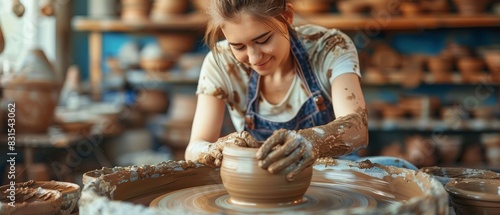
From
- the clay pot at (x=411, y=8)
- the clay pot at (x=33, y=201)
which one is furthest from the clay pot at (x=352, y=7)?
the clay pot at (x=33, y=201)

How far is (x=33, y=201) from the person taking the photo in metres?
1.72

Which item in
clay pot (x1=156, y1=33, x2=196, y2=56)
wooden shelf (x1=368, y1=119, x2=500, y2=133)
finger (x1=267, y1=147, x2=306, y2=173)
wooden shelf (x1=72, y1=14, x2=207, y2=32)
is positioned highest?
finger (x1=267, y1=147, x2=306, y2=173)

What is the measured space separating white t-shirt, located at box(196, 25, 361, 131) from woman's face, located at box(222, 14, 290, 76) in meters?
0.30

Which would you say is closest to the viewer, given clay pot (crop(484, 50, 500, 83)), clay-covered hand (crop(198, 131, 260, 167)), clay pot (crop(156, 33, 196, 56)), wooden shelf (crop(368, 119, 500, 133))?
clay-covered hand (crop(198, 131, 260, 167))

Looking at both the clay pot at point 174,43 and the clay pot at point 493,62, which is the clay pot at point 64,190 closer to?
the clay pot at point 174,43

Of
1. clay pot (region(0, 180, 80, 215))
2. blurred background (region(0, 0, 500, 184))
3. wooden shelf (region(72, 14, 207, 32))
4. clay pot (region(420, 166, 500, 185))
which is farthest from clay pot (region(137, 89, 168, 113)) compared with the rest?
clay pot (region(420, 166, 500, 185))

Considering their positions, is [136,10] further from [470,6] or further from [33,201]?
[33,201]

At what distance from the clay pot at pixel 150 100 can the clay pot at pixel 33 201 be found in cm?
404

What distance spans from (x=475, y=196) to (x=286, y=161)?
0.54 metres

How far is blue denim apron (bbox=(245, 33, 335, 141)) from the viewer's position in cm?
240

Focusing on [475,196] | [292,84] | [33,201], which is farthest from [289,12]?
[33,201]

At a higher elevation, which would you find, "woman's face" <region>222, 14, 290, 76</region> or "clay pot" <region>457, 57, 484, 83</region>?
"woman's face" <region>222, 14, 290, 76</region>

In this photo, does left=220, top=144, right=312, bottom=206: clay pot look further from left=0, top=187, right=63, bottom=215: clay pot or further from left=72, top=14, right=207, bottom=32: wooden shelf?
left=72, top=14, right=207, bottom=32: wooden shelf

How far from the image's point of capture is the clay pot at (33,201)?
157 cm
